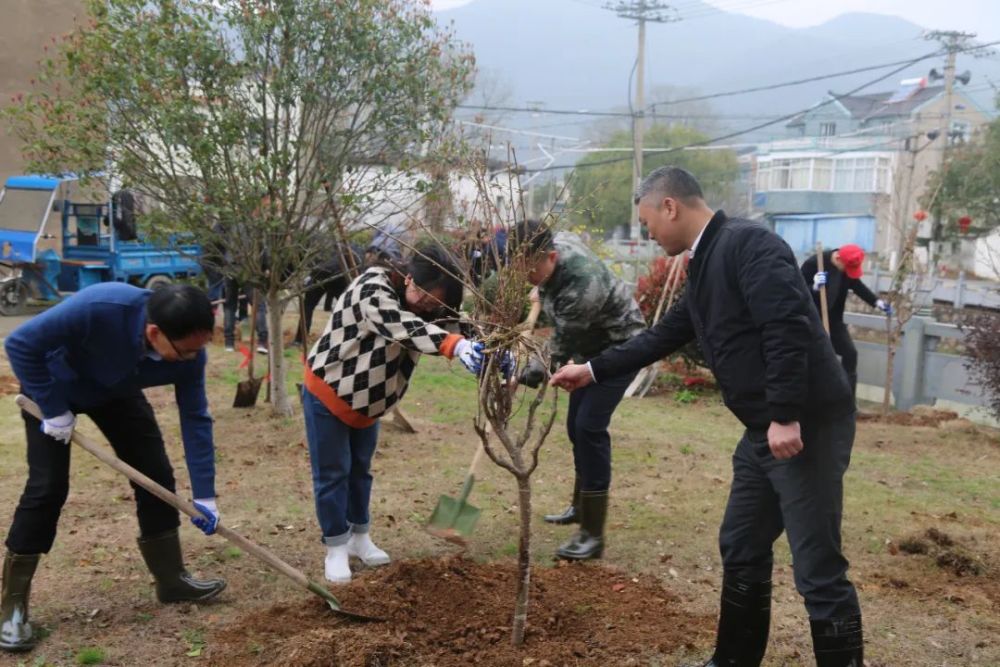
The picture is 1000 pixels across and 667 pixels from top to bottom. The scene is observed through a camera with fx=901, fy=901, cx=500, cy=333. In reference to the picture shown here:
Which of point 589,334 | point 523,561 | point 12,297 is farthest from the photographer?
point 12,297

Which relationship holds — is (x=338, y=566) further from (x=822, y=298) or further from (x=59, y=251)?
(x=59, y=251)

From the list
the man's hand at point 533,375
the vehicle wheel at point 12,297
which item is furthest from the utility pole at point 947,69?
the man's hand at point 533,375

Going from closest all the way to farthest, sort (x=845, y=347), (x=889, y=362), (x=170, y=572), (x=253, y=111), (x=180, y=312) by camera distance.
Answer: (x=180, y=312) → (x=170, y=572) → (x=253, y=111) → (x=845, y=347) → (x=889, y=362)

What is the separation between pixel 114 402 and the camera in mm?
3826

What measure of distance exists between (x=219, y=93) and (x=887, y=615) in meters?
5.41

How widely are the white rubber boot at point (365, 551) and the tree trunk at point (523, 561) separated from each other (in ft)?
3.85

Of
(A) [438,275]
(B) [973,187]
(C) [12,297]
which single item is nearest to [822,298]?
(A) [438,275]

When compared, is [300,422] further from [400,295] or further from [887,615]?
[887,615]

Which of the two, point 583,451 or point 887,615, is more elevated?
point 583,451

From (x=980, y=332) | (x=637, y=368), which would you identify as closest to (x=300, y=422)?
(x=637, y=368)

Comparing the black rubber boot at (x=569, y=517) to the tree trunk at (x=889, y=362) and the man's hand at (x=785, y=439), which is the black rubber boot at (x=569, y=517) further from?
the tree trunk at (x=889, y=362)

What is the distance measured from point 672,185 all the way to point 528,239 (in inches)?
24.9

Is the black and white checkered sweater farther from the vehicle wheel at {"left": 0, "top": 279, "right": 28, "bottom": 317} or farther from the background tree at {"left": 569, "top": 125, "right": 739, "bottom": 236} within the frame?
the background tree at {"left": 569, "top": 125, "right": 739, "bottom": 236}

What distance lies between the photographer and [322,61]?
6.75 m
